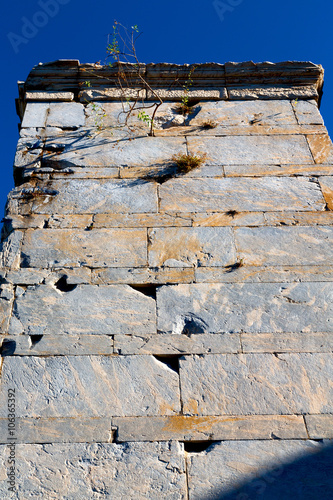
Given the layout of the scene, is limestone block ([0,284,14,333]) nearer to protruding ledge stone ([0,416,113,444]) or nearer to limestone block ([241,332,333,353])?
protruding ledge stone ([0,416,113,444])

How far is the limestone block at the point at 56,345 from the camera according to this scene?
3.69 meters

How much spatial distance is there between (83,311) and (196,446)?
4.19 feet

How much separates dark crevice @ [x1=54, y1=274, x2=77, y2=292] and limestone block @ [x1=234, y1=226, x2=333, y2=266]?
1.39m

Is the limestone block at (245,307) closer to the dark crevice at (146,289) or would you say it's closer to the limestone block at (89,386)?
the dark crevice at (146,289)

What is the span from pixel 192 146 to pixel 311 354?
2403 millimetres

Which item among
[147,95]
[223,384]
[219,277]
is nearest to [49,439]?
[223,384]

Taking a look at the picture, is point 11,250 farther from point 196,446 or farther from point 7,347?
point 196,446

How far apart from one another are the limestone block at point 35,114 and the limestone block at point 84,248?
1476 millimetres

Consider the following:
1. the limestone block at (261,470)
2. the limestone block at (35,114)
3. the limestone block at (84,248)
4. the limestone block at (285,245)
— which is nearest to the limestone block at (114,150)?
the limestone block at (35,114)

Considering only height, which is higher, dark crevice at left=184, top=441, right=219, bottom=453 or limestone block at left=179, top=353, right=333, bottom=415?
limestone block at left=179, top=353, right=333, bottom=415

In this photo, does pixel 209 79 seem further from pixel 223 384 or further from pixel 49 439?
pixel 49 439

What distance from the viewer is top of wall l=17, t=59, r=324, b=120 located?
5621 millimetres

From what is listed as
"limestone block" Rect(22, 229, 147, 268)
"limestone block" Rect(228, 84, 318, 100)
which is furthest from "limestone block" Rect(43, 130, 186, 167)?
"limestone block" Rect(228, 84, 318, 100)

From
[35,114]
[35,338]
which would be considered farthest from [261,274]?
[35,114]
